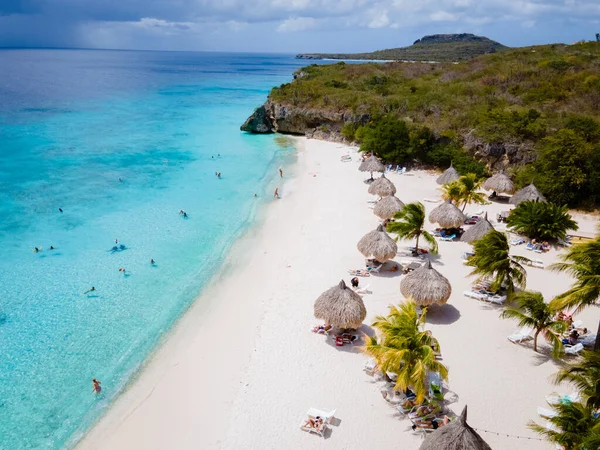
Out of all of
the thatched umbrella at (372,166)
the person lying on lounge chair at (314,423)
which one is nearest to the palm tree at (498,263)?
the person lying on lounge chair at (314,423)

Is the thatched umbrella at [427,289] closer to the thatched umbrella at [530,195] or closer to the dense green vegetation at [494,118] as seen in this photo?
the thatched umbrella at [530,195]

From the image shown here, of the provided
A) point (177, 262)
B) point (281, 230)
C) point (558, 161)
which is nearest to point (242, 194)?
point (281, 230)

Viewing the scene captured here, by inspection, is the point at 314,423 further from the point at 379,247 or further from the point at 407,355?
the point at 379,247

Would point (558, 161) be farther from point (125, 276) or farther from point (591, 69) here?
point (591, 69)

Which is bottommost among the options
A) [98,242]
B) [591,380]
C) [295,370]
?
[98,242]

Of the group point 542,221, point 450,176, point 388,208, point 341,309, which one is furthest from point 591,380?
point 450,176
